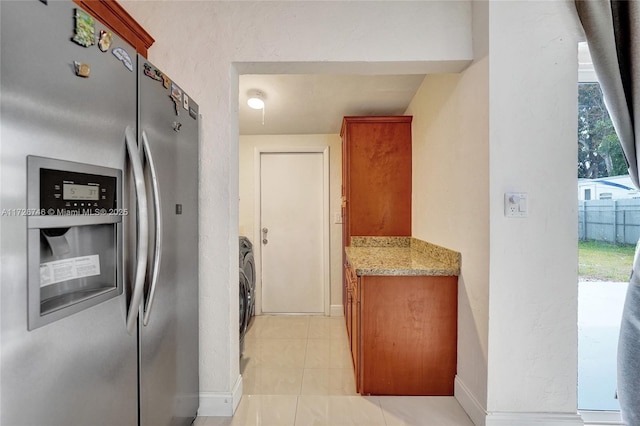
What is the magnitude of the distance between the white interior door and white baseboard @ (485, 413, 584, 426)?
2.22 m

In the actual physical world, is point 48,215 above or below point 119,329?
above

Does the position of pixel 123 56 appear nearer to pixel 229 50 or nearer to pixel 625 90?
pixel 229 50

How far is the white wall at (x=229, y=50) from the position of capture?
1619 millimetres

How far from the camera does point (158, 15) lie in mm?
1619

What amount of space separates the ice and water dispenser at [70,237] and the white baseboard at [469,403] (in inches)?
72.3

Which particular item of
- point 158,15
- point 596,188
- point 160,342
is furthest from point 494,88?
point 160,342

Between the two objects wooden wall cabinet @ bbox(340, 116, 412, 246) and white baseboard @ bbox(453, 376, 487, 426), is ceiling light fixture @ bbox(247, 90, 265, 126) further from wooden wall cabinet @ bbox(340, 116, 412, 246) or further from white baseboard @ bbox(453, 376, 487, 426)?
white baseboard @ bbox(453, 376, 487, 426)

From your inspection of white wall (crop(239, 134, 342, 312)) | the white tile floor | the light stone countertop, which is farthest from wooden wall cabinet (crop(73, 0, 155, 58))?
white wall (crop(239, 134, 342, 312))

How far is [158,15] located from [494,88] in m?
1.89

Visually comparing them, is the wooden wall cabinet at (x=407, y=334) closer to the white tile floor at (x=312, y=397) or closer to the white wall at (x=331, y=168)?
the white tile floor at (x=312, y=397)

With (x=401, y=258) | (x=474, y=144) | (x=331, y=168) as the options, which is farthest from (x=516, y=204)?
(x=331, y=168)

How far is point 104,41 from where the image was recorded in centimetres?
89

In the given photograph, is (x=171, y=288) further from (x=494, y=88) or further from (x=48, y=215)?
(x=494, y=88)

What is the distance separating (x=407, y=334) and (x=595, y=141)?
5.12ft
